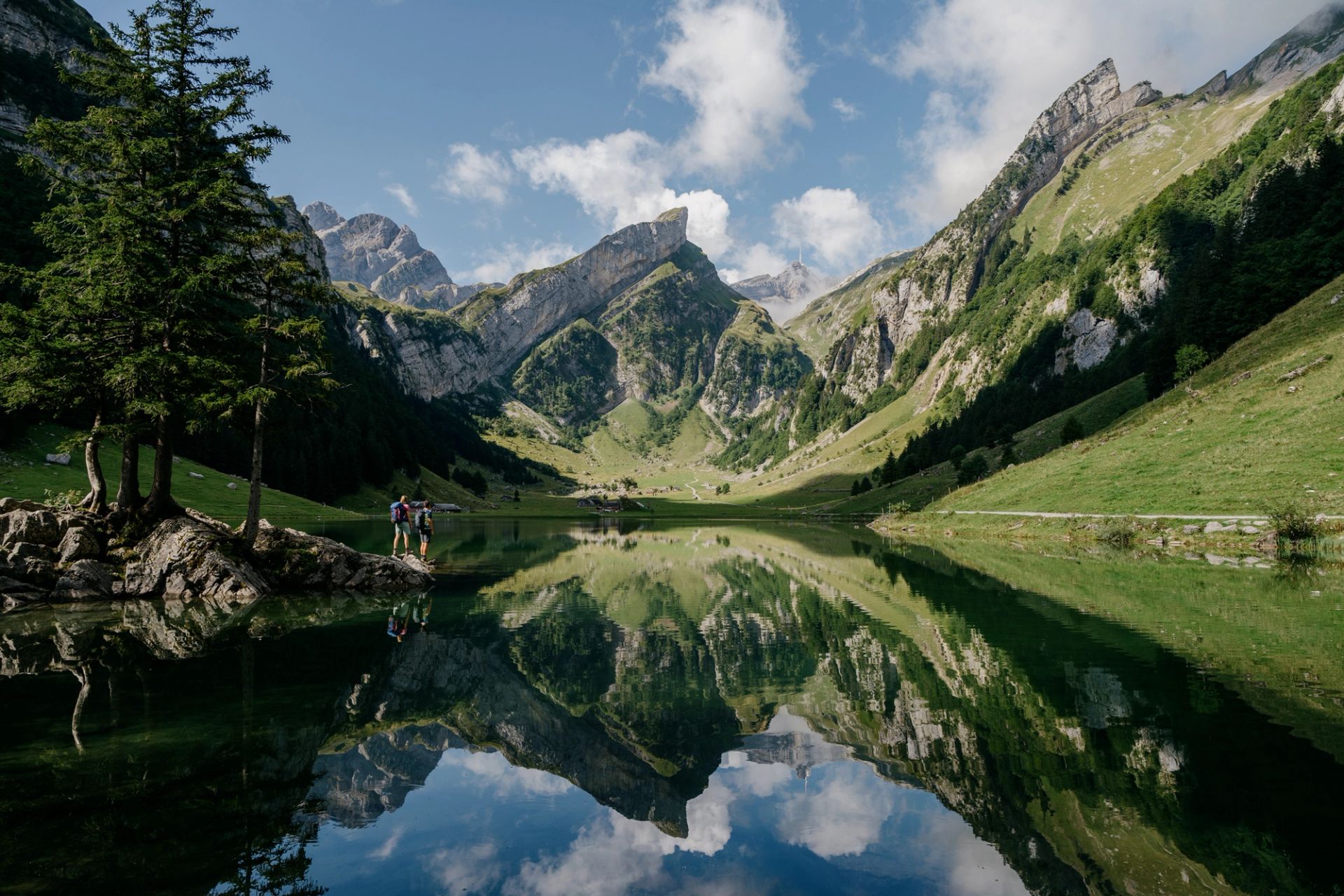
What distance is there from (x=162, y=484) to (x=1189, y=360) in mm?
100090

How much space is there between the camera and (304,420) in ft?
402

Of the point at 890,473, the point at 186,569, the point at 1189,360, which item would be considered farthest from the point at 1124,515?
the point at 890,473

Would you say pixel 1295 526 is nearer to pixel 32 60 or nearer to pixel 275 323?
pixel 275 323

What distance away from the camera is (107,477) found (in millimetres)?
60688

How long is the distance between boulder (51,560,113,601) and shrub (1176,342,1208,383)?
10058cm

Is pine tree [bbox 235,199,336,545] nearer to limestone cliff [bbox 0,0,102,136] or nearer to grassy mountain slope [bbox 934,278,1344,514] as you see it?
grassy mountain slope [bbox 934,278,1344,514]

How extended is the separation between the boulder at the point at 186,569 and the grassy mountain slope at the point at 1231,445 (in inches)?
2328

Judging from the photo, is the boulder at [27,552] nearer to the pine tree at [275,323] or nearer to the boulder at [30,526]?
the boulder at [30,526]

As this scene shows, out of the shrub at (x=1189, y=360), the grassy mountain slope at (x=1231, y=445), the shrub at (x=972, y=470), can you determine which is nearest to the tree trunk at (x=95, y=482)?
the grassy mountain slope at (x=1231, y=445)

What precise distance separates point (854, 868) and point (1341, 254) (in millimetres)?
106857

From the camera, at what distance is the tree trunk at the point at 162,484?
2917cm

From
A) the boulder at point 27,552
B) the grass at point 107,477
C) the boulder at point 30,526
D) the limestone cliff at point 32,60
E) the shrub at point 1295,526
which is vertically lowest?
the shrub at point 1295,526

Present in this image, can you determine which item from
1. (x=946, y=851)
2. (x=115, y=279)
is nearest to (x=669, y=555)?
(x=115, y=279)

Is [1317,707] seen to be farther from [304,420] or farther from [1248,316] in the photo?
[304,420]
